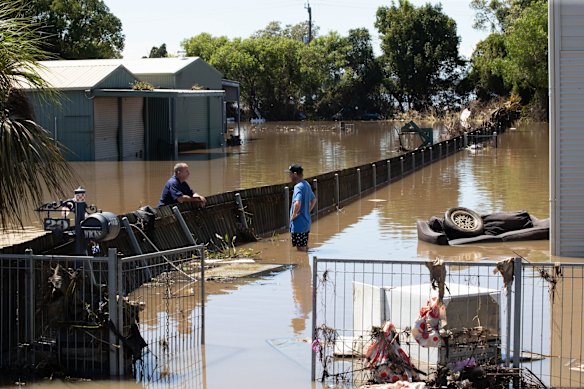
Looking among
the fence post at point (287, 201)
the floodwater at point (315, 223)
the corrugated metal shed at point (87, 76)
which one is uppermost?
the corrugated metal shed at point (87, 76)

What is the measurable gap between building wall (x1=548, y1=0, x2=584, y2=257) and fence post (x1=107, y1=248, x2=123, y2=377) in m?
9.76

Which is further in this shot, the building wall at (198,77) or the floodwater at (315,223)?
the building wall at (198,77)

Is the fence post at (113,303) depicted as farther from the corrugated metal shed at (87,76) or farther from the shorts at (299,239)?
the corrugated metal shed at (87,76)

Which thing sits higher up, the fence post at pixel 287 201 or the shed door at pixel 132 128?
the shed door at pixel 132 128

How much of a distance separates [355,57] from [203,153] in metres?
55.3

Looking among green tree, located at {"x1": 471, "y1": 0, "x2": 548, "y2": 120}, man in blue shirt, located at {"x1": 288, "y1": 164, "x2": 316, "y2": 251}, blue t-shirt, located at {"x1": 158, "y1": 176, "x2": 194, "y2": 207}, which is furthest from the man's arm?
green tree, located at {"x1": 471, "y1": 0, "x2": 548, "y2": 120}

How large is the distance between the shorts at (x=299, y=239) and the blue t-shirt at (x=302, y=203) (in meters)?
0.16

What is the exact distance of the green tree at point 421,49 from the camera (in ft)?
307

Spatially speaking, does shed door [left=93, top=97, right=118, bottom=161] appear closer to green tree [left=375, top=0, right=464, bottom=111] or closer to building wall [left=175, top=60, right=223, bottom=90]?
building wall [left=175, top=60, right=223, bottom=90]

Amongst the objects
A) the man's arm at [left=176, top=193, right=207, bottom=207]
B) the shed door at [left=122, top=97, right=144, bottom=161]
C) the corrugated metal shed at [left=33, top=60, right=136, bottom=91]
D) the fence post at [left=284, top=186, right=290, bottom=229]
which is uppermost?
the corrugated metal shed at [left=33, top=60, right=136, bottom=91]

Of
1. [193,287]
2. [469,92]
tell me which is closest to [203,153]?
[193,287]

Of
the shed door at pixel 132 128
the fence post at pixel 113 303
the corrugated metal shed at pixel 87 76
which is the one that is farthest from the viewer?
the shed door at pixel 132 128

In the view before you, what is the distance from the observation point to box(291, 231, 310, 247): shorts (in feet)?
54.8

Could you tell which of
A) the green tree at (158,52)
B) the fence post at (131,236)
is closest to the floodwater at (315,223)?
the fence post at (131,236)
